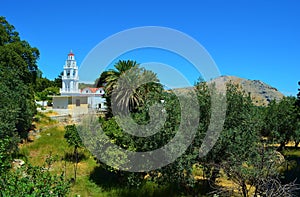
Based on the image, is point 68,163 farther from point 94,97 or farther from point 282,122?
point 94,97

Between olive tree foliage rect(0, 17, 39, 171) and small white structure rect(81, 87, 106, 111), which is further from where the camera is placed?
small white structure rect(81, 87, 106, 111)

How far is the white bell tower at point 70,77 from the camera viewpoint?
45.8 meters

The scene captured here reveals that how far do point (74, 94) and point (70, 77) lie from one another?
3.98 m

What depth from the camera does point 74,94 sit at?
43188 millimetres

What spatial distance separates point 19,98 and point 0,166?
16637 mm

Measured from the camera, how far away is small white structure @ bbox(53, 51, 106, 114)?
42.5 m

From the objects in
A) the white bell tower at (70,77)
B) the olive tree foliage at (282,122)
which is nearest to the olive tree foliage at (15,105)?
the white bell tower at (70,77)

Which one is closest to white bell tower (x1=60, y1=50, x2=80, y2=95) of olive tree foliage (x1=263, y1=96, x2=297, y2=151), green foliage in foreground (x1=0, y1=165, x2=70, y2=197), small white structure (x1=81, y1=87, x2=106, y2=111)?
small white structure (x1=81, y1=87, x2=106, y2=111)

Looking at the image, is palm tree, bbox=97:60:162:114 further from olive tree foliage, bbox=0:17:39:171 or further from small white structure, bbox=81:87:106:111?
small white structure, bbox=81:87:106:111

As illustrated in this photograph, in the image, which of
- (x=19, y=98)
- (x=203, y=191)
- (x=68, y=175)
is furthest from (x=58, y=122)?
(x=203, y=191)

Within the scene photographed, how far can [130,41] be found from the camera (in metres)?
14.9

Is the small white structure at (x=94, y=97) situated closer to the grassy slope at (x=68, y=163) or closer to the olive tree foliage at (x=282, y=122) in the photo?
the grassy slope at (x=68, y=163)

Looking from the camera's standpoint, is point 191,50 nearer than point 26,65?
Yes

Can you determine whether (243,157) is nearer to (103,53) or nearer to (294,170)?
(103,53)
